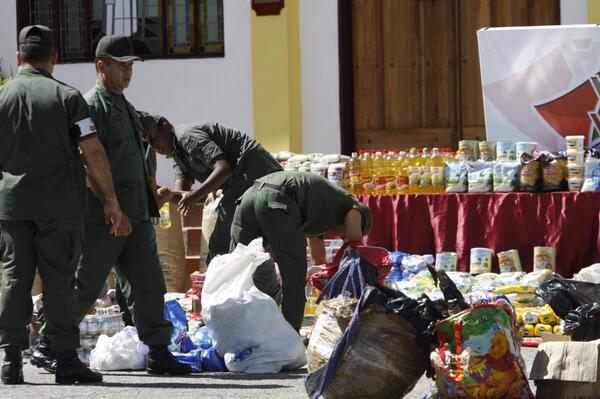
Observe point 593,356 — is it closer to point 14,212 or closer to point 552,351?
point 552,351

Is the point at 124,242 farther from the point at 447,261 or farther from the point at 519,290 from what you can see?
the point at 447,261

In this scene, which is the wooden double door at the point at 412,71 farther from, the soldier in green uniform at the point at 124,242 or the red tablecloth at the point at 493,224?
the soldier in green uniform at the point at 124,242

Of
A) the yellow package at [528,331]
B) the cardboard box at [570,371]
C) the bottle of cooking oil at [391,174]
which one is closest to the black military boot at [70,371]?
the cardboard box at [570,371]

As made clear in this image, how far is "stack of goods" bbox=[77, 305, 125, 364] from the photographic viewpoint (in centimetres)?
877

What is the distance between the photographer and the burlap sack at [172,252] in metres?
12.3

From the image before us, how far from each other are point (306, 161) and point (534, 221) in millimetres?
2256

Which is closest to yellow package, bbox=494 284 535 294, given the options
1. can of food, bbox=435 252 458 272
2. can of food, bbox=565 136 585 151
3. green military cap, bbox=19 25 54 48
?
can of food, bbox=435 252 458 272

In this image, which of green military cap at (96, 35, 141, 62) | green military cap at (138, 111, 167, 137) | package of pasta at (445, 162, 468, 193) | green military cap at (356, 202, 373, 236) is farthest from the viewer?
package of pasta at (445, 162, 468, 193)

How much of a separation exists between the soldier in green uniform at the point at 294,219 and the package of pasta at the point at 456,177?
2.60m

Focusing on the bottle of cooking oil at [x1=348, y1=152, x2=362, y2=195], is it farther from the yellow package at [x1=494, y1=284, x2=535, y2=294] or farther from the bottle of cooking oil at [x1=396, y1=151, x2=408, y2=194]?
the yellow package at [x1=494, y1=284, x2=535, y2=294]

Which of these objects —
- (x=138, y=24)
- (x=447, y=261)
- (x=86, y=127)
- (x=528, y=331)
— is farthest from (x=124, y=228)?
(x=138, y=24)

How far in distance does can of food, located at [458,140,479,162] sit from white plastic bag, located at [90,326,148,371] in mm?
4134

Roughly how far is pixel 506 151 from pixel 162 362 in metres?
4.33

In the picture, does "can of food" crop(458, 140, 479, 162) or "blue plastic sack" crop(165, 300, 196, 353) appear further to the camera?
"can of food" crop(458, 140, 479, 162)
